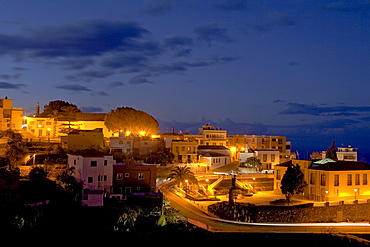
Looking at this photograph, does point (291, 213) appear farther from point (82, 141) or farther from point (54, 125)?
point (54, 125)

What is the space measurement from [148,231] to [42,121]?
A: 35.7 metres

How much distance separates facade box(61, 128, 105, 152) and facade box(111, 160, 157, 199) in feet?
41.0

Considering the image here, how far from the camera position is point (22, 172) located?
42125 mm

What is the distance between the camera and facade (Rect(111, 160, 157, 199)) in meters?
40.7

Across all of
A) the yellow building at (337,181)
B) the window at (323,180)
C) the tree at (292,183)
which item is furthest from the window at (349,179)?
the tree at (292,183)

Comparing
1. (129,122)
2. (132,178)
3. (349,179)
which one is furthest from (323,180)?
(129,122)

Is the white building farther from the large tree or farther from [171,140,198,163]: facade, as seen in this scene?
the large tree

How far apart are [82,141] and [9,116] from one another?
16482 millimetres

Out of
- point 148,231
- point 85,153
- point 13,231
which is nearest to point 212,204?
point 148,231

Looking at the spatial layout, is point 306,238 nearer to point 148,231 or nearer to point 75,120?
point 148,231

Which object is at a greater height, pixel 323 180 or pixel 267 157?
pixel 267 157

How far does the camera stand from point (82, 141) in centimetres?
5247

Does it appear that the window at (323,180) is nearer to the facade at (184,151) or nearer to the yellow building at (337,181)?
the yellow building at (337,181)

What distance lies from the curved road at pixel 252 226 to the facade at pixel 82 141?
702 inches
